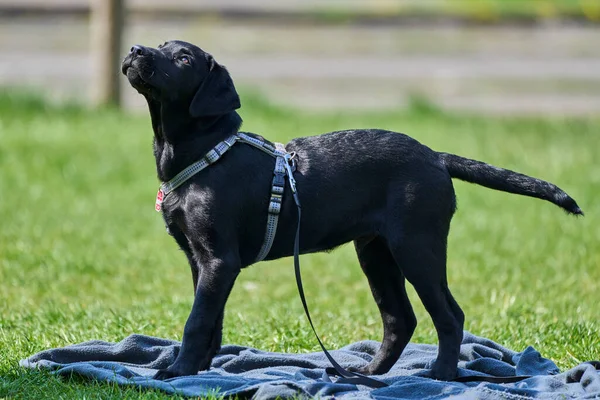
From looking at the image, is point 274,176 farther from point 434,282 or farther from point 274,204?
point 434,282

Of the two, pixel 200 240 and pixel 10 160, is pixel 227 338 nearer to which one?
pixel 200 240

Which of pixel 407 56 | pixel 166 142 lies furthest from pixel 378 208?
pixel 407 56

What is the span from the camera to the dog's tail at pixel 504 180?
4883 millimetres

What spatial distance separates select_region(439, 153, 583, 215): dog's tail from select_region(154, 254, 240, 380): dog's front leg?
1142 millimetres

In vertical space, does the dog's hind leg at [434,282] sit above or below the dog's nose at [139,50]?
below

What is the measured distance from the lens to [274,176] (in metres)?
4.82

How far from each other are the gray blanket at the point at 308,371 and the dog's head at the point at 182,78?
1.18 metres

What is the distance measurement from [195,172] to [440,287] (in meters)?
1.21

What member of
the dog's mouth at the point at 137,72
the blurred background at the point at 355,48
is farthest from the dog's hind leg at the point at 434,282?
the blurred background at the point at 355,48

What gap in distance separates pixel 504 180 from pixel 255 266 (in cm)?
374

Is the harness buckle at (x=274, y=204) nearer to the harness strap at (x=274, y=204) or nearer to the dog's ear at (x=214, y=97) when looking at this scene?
the harness strap at (x=274, y=204)

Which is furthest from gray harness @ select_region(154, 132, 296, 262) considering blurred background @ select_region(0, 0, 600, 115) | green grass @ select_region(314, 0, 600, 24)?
green grass @ select_region(314, 0, 600, 24)

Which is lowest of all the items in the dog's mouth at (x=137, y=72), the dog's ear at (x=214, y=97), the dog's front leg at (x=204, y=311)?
the dog's front leg at (x=204, y=311)

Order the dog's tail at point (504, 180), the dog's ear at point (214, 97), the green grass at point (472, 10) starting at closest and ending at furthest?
the dog's ear at point (214, 97) → the dog's tail at point (504, 180) → the green grass at point (472, 10)
